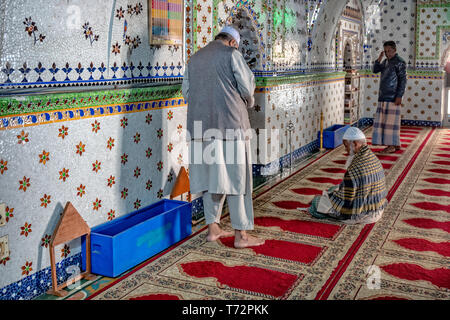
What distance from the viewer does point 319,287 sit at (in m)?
3.07

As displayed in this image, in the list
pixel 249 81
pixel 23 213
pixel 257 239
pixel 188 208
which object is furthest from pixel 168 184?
pixel 23 213

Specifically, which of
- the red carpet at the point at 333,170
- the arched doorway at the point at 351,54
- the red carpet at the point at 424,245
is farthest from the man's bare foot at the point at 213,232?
the arched doorway at the point at 351,54

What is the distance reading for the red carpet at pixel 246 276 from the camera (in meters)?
3.06

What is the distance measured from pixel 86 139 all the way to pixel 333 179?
3503 millimetres

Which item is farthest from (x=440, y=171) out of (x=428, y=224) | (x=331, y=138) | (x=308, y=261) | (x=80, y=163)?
(x=80, y=163)

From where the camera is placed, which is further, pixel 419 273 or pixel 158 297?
pixel 419 273

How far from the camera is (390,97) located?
24.7ft

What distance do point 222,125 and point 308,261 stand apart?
1.12 m

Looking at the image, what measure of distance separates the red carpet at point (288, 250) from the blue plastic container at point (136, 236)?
0.39 m

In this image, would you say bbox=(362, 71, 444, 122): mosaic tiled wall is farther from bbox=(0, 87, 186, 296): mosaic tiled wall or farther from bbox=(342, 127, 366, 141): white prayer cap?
bbox=(0, 87, 186, 296): mosaic tiled wall

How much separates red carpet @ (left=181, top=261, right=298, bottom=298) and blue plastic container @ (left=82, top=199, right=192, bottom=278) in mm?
317

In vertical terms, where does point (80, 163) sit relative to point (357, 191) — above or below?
above

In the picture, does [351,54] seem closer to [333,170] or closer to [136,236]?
[333,170]

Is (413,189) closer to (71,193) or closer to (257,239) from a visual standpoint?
(257,239)
